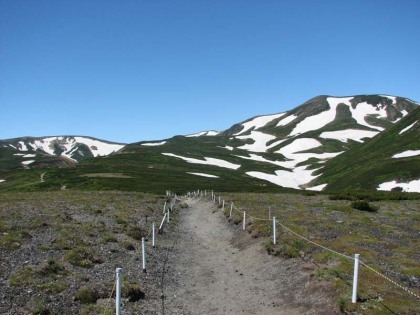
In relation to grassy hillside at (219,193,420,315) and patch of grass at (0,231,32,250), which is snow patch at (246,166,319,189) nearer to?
grassy hillside at (219,193,420,315)

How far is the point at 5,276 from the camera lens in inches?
724

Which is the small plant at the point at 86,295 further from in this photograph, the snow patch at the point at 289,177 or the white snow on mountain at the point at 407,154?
the snow patch at the point at 289,177

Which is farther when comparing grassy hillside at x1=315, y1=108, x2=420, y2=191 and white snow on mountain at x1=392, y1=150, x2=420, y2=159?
white snow on mountain at x1=392, y1=150, x2=420, y2=159

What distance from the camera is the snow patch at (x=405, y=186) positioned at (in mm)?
88875

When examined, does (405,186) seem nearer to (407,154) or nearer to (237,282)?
(407,154)

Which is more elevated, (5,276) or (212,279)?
(5,276)

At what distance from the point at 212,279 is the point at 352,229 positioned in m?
15.8

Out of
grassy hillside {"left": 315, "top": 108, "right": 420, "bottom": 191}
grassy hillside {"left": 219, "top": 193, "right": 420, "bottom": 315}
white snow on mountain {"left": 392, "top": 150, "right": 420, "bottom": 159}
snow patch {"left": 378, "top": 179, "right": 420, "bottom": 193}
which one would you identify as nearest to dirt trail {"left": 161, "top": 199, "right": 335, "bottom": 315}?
grassy hillside {"left": 219, "top": 193, "right": 420, "bottom": 315}

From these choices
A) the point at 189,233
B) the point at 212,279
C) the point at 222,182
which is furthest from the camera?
the point at 222,182

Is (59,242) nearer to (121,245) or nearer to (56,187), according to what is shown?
(121,245)

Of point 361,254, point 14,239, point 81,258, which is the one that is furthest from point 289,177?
point 81,258

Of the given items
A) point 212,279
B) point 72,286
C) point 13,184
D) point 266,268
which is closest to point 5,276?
point 72,286

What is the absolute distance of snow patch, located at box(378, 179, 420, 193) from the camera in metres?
88.9

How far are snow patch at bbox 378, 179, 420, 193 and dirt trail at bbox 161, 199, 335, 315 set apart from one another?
69684 mm
